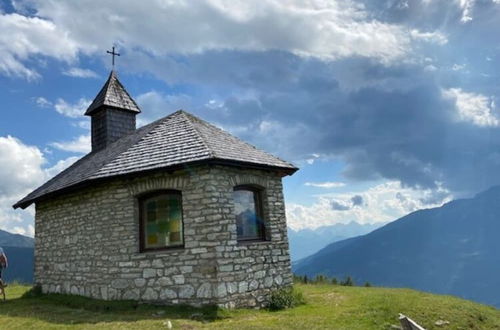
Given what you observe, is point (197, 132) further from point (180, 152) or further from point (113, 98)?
point (113, 98)

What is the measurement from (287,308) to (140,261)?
3883mm

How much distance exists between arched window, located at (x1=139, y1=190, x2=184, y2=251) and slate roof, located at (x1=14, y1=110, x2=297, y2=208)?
901 mm

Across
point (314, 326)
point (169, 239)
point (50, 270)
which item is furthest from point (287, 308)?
point (50, 270)

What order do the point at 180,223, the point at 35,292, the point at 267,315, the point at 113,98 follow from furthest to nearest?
the point at 113,98, the point at 35,292, the point at 180,223, the point at 267,315

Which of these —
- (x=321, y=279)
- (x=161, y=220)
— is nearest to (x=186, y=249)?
(x=161, y=220)

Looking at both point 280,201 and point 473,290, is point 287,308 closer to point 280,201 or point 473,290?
point 280,201

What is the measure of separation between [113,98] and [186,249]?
10.5 m

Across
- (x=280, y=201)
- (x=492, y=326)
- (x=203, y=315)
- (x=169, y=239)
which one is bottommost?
(x=492, y=326)

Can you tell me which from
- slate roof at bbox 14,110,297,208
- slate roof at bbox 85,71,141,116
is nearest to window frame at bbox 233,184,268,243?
slate roof at bbox 14,110,297,208

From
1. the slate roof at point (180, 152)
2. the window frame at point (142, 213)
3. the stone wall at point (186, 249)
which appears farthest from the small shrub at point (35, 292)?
the window frame at point (142, 213)

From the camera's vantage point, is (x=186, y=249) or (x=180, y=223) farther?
(x=180, y=223)

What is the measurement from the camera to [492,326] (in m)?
9.52

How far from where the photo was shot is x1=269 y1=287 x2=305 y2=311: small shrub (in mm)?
10586

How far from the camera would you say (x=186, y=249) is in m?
10.1
